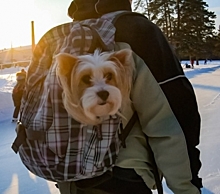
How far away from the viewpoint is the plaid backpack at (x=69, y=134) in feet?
4.49

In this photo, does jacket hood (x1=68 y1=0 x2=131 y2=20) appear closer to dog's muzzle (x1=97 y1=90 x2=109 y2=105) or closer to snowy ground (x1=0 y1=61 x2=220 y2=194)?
dog's muzzle (x1=97 y1=90 x2=109 y2=105)

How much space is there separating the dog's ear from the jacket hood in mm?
419

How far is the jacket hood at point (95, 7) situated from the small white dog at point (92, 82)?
35 centimetres

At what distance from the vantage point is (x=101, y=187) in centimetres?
154

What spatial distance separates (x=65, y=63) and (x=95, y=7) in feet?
1.46

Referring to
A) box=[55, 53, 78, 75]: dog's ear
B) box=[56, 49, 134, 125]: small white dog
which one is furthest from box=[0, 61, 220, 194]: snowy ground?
box=[55, 53, 78, 75]: dog's ear

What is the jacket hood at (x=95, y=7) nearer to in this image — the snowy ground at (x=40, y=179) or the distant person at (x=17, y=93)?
the snowy ground at (x=40, y=179)

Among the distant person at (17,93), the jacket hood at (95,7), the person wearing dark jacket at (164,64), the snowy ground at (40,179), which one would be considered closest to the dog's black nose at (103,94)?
the person wearing dark jacket at (164,64)

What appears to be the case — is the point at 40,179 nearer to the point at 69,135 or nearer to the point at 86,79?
the point at 69,135

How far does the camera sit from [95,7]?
1.63m

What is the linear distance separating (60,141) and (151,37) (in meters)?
0.59

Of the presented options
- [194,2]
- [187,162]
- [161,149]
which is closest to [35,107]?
[161,149]

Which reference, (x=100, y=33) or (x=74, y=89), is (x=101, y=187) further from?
(x=100, y=33)

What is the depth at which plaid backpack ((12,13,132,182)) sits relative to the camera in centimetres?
137
